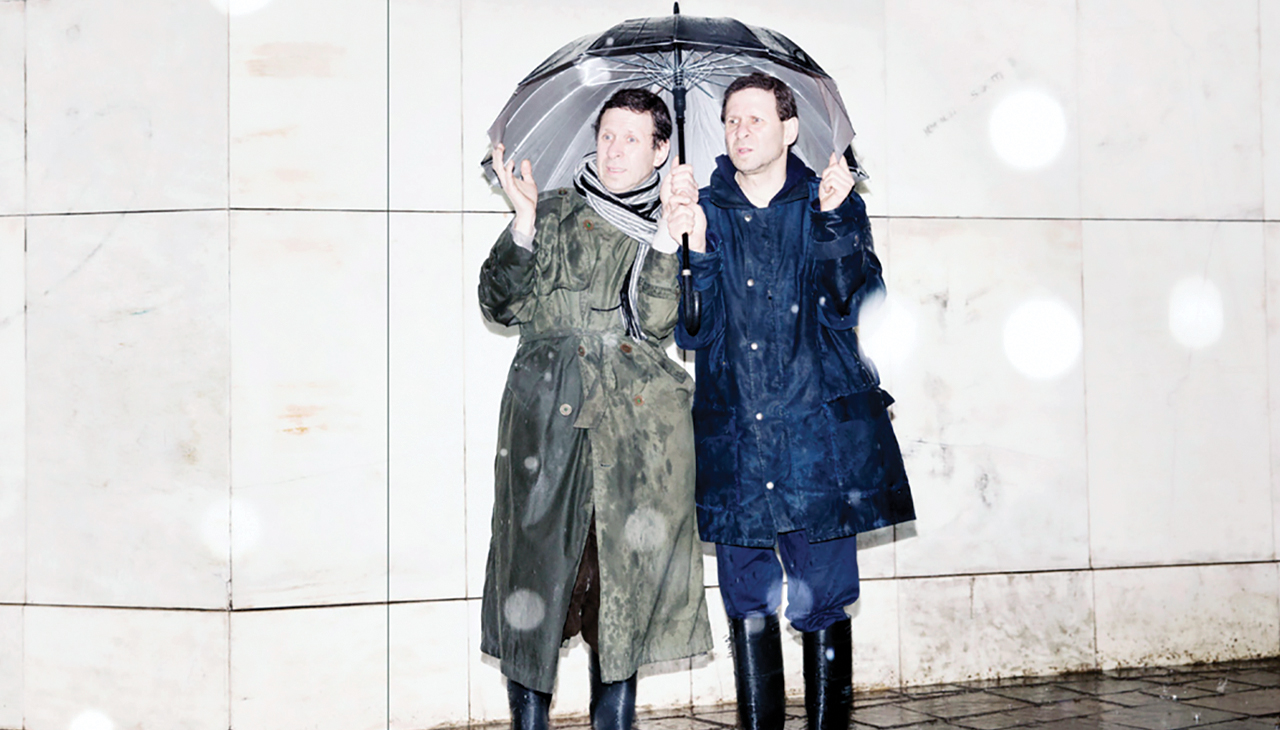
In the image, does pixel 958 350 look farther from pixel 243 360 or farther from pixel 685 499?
pixel 243 360

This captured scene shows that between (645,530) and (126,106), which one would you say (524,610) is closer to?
(645,530)

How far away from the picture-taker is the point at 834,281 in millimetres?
3873

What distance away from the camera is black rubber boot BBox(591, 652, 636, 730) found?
380 cm

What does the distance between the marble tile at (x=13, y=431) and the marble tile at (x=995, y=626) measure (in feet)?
14.1

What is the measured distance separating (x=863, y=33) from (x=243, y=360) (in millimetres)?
3480

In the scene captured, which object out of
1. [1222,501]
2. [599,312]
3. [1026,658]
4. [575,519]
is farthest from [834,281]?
[1222,501]

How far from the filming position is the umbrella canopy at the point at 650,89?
4.00m

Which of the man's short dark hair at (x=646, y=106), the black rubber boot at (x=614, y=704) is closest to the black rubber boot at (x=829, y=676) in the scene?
the black rubber boot at (x=614, y=704)

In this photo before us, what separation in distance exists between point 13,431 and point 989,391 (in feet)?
15.9

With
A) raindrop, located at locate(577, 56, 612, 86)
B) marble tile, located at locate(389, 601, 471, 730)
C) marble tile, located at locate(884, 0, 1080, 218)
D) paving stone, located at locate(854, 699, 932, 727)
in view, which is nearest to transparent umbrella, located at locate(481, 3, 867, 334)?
raindrop, located at locate(577, 56, 612, 86)

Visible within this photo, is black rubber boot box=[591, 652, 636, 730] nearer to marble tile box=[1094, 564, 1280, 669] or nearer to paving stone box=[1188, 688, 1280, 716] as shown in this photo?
paving stone box=[1188, 688, 1280, 716]

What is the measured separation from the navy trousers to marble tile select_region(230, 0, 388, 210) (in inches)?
106

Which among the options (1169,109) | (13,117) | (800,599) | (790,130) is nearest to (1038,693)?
(800,599)

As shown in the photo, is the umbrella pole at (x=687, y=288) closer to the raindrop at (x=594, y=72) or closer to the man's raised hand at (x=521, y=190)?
the raindrop at (x=594, y=72)
